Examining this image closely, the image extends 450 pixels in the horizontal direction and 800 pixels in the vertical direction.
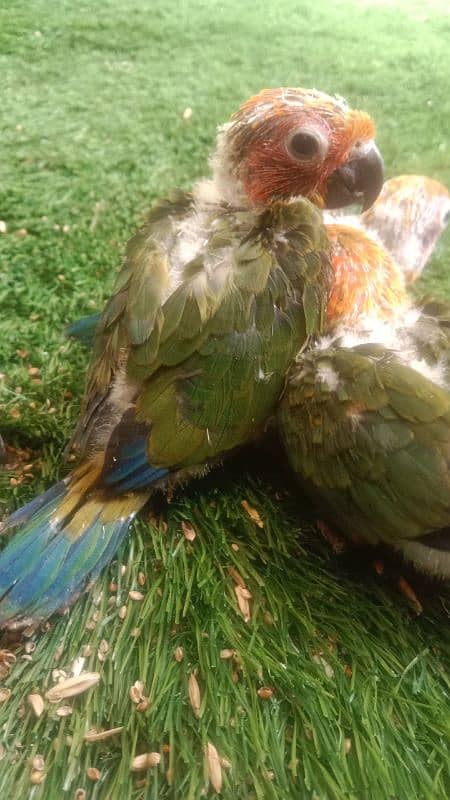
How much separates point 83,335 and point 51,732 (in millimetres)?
676

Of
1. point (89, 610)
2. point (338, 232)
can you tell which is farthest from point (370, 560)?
point (338, 232)

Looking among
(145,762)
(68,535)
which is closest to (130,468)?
(68,535)

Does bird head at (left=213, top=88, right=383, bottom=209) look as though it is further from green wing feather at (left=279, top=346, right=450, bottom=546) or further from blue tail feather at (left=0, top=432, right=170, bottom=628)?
blue tail feather at (left=0, top=432, right=170, bottom=628)

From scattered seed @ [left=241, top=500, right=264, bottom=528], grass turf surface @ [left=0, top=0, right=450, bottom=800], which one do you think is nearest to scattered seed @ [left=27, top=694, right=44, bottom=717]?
grass turf surface @ [left=0, top=0, right=450, bottom=800]

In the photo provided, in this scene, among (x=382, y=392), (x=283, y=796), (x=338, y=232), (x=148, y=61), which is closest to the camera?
(x=283, y=796)

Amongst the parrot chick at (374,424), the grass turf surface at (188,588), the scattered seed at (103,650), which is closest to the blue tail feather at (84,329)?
the grass turf surface at (188,588)

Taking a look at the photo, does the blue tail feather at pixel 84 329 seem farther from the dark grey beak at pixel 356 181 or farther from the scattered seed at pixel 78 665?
the scattered seed at pixel 78 665

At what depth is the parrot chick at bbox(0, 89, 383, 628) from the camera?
77 centimetres

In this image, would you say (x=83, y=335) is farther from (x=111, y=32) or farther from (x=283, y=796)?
(x=111, y=32)

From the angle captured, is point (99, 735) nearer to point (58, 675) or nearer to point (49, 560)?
point (58, 675)

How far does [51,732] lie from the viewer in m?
0.66

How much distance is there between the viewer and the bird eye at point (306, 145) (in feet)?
2.81

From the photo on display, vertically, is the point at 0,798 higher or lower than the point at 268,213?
lower

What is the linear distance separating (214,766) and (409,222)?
92 cm
